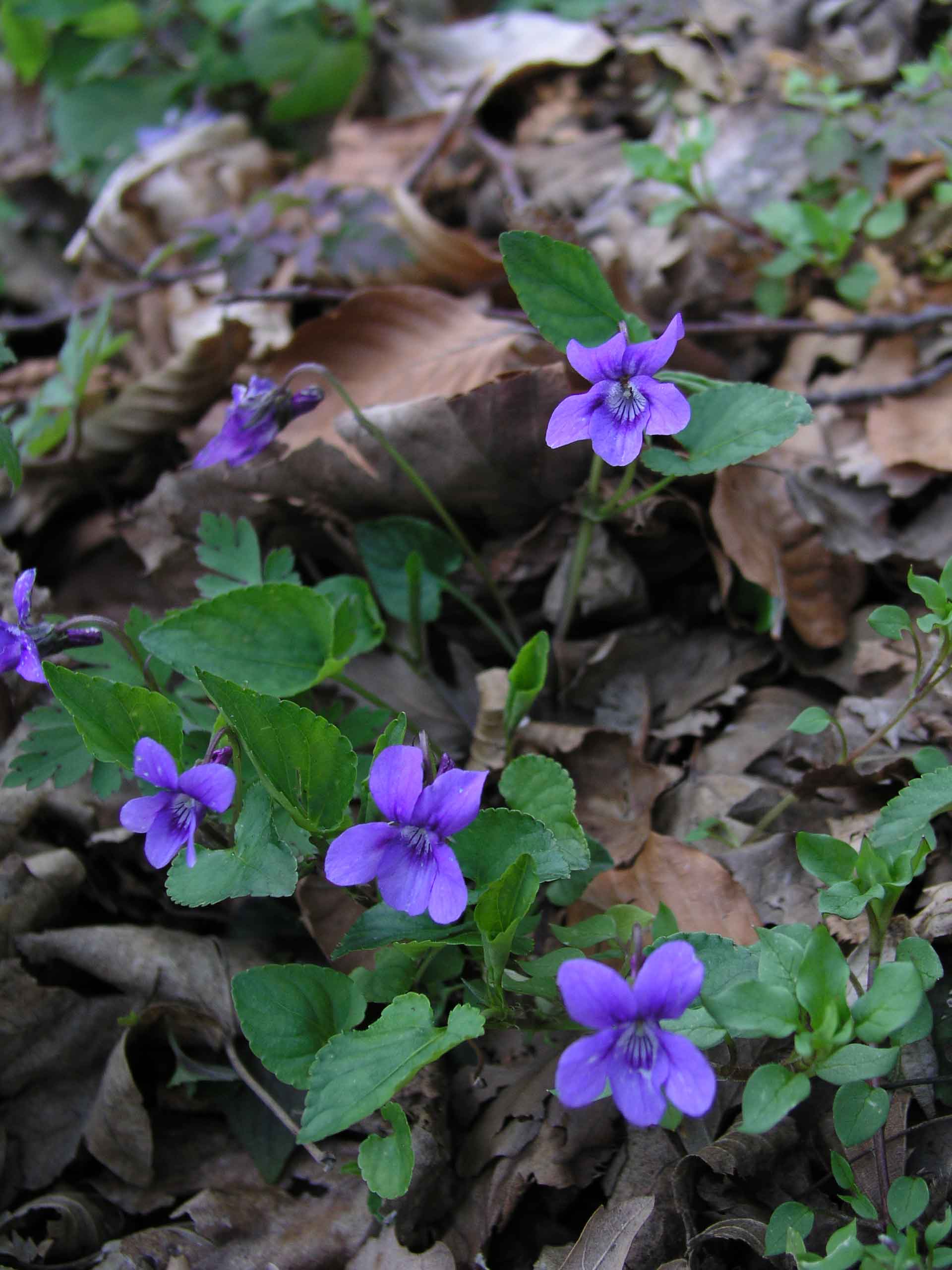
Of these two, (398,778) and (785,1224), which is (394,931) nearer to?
(398,778)

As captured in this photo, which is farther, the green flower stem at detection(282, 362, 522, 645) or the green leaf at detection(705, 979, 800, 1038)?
the green flower stem at detection(282, 362, 522, 645)

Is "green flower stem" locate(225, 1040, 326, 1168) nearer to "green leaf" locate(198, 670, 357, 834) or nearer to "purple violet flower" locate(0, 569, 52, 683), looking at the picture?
"green leaf" locate(198, 670, 357, 834)

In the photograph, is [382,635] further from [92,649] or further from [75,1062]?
[75,1062]

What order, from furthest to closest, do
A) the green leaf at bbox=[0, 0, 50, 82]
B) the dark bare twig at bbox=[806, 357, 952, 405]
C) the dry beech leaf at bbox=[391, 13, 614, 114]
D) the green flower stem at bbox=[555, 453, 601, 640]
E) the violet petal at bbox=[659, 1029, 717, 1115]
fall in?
the green leaf at bbox=[0, 0, 50, 82]
the dry beech leaf at bbox=[391, 13, 614, 114]
the dark bare twig at bbox=[806, 357, 952, 405]
the green flower stem at bbox=[555, 453, 601, 640]
the violet petal at bbox=[659, 1029, 717, 1115]

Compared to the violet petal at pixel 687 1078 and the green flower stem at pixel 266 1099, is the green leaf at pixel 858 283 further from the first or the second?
the green flower stem at pixel 266 1099

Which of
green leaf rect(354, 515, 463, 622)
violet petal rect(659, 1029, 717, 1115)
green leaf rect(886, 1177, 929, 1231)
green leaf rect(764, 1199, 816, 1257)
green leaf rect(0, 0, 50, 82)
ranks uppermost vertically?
green leaf rect(0, 0, 50, 82)

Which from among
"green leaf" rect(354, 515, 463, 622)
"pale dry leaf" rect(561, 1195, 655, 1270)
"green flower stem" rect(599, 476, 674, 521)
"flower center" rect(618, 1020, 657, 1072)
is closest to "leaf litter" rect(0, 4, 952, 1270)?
"pale dry leaf" rect(561, 1195, 655, 1270)
